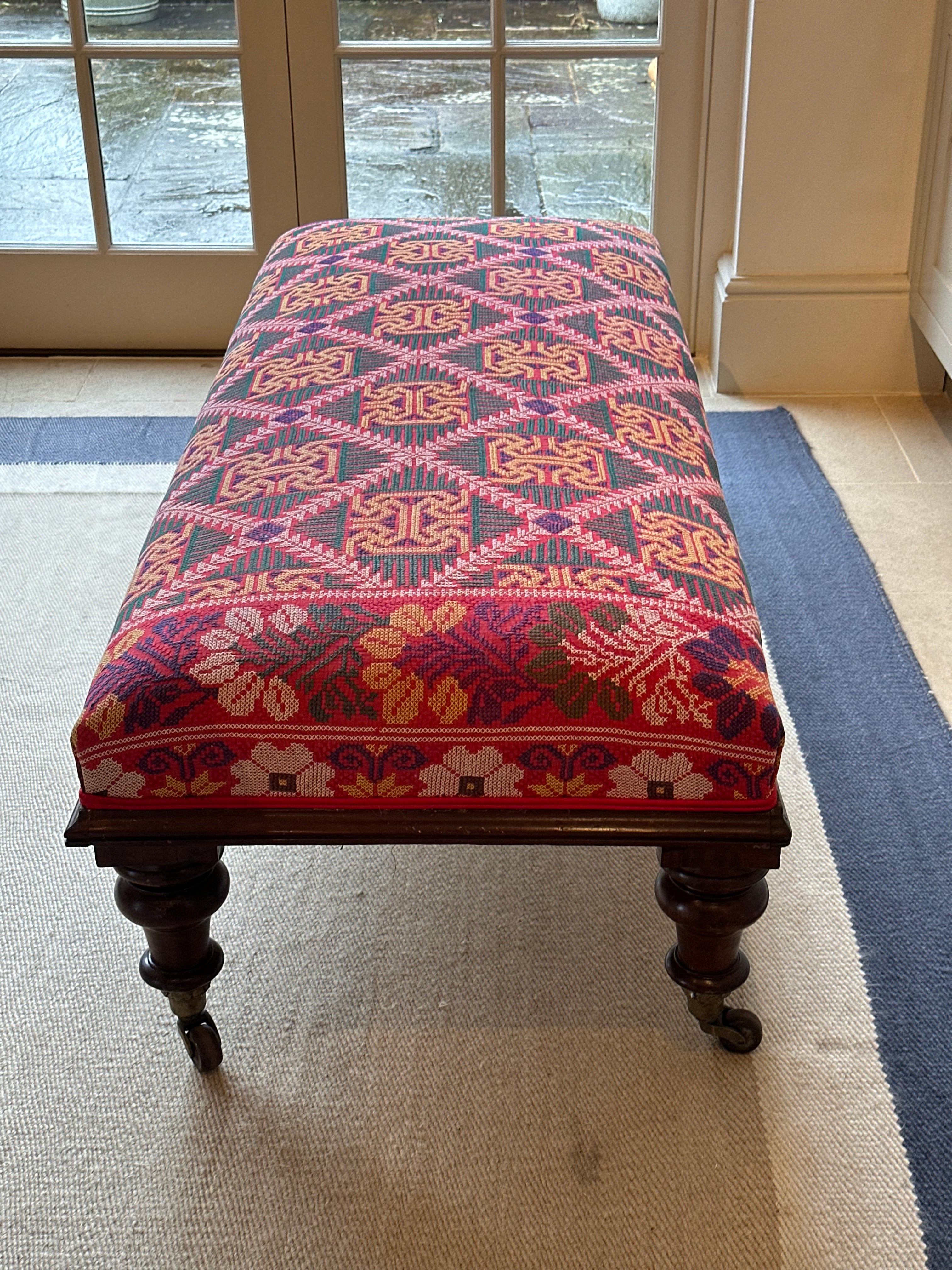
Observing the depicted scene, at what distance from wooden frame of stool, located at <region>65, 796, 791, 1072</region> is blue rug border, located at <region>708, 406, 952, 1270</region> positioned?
0.83 feet

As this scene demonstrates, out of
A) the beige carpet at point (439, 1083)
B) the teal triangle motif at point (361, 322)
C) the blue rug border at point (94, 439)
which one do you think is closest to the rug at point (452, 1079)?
the beige carpet at point (439, 1083)

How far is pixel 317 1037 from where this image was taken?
49.7 inches

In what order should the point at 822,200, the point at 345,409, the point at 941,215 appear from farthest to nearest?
the point at 822,200
the point at 941,215
the point at 345,409

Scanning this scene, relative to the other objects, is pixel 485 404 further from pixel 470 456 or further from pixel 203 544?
pixel 203 544

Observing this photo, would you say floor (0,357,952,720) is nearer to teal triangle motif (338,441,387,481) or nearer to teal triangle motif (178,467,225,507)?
teal triangle motif (338,441,387,481)

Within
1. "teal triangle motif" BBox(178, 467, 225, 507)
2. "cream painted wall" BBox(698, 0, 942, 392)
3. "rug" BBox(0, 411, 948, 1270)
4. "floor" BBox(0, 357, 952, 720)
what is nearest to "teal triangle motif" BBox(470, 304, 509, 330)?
"teal triangle motif" BBox(178, 467, 225, 507)

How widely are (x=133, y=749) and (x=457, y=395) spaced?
20.4 inches

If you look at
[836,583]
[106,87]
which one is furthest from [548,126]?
[836,583]

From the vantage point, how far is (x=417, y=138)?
2.51 m

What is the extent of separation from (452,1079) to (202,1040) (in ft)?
Answer: 0.74

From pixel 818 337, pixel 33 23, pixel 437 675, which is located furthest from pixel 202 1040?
pixel 33 23

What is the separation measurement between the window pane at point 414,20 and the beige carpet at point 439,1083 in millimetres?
1592

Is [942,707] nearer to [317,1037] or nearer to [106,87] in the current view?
[317,1037]

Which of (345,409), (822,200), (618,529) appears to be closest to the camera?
(618,529)
